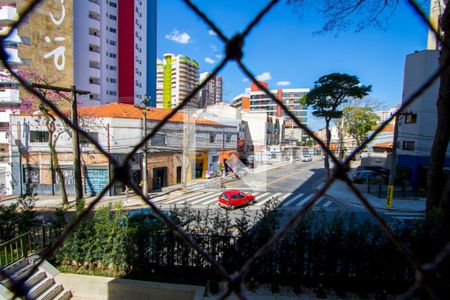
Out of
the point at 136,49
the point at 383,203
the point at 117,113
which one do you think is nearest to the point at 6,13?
the point at 117,113

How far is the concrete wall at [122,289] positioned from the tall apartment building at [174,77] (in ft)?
206

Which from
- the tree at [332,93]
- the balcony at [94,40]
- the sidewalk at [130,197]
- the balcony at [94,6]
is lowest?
the sidewalk at [130,197]

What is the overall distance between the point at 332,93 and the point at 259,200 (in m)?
9.57

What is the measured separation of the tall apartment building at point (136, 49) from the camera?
37094mm

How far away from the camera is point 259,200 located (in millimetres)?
17812

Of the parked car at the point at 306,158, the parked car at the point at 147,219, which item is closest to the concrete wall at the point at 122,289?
the parked car at the point at 147,219

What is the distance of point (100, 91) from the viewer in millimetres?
33062

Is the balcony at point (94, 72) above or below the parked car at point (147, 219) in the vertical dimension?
above

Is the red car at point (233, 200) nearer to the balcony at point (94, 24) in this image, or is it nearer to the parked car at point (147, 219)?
the parked car at point (147, 219)

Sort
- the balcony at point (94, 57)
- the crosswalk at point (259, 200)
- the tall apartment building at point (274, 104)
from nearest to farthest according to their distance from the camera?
the crosswalk at point (259, 200) < the balcony at point (94, 57) < the tall apartment building at point (274, 104)

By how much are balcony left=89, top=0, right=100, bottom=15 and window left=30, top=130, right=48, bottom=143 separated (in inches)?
799

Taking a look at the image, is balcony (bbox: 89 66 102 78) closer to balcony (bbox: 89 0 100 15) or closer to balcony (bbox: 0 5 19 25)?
balcony (bbox: 89 0 100 15)

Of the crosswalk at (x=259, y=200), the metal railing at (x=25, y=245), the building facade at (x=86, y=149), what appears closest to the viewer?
the metal railing at (x=25, y=245)

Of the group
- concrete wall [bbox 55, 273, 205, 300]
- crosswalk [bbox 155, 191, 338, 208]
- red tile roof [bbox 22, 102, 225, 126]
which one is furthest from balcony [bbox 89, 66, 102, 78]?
concrete wall [bbox 55, 273, 205, 300]
